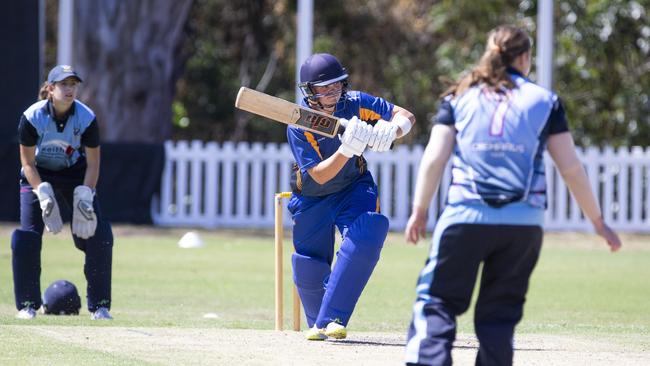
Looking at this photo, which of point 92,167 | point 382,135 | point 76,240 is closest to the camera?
point 382,135

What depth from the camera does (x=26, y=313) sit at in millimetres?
10016

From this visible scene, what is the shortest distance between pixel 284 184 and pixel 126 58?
12.6ft

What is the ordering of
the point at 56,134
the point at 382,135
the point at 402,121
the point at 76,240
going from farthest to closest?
the point at 76,240 < the point at 56,134 < the point at 402,121 < the point at 382,135

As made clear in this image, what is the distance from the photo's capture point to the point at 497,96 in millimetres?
6004

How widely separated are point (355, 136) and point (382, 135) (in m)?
0.20

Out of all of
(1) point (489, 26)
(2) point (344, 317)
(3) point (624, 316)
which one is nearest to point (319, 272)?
(2) point (344, 317)

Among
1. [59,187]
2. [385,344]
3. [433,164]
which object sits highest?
[433,164]

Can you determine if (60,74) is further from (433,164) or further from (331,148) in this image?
(433,164)

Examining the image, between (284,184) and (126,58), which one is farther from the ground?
(126,58)

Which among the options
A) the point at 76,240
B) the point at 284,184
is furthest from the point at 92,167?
the point at 284,184

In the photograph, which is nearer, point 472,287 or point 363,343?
point 472,287

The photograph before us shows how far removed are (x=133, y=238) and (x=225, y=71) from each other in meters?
12.6

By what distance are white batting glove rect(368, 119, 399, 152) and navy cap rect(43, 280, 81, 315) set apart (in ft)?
13.2

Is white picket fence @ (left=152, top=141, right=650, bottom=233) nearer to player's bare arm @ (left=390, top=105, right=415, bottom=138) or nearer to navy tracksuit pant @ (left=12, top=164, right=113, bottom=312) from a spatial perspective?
navy tracksuit pant @ (left=12, top=164, right=113, bottom=312)
